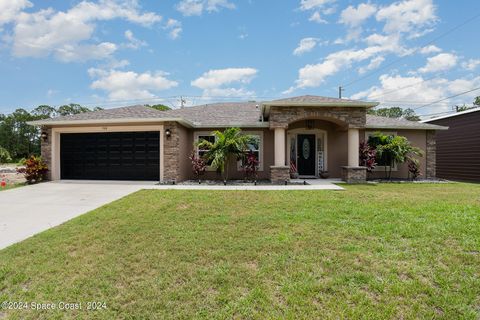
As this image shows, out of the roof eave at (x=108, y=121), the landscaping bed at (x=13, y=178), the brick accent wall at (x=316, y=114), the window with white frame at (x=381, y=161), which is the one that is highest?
the brick accent wall at (x=316, y=114)

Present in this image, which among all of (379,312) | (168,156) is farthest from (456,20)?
(379,312)

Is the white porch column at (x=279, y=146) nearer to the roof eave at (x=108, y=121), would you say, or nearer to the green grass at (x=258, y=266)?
the roof eave at (x=108, y=121)

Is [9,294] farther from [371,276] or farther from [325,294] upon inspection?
[371,276]

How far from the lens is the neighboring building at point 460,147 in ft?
43.2

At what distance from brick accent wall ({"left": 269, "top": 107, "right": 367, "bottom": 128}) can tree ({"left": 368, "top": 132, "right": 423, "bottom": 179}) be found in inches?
78.3

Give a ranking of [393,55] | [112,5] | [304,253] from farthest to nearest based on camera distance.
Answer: [393,55] < [112,5] < [304,253]

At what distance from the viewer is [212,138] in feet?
42.6

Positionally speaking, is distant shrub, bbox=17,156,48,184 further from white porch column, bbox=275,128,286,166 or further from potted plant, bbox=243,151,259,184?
white porch column, bbox=275,128,286,166

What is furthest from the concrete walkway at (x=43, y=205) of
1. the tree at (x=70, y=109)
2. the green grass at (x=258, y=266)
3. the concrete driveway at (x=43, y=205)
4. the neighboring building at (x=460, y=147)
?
the tree at (x=70, y=109)

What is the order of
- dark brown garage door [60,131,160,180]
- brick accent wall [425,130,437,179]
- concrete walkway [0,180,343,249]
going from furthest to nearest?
brick accent wall [425,130,437,179], dark brown garage door [60,131,160,180], concrete walkway [0,180,343,249]

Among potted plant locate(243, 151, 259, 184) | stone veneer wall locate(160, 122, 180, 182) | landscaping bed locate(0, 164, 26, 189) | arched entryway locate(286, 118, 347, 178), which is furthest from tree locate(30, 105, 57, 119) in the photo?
arched entryway locate(286, 118, 347, 178)

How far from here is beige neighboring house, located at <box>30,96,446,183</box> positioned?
11008mm

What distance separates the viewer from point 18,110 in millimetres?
55844

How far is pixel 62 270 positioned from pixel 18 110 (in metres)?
71.1
